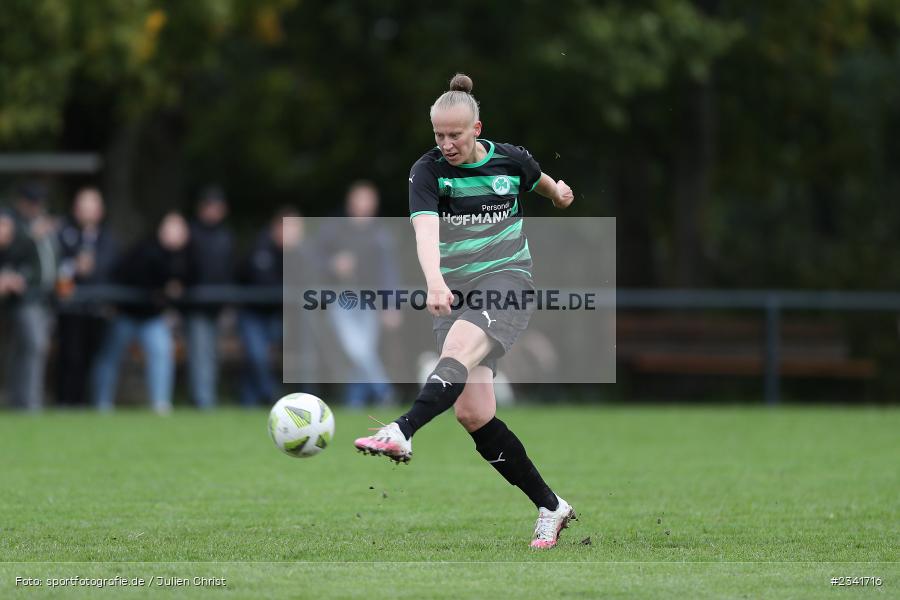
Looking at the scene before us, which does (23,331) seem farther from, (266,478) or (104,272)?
(266,478)

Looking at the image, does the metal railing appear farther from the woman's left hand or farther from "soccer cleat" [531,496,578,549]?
"soccer cleat" [531,496,578,549]

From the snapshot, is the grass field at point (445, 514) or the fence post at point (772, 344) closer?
the grass field at point (445, 514)

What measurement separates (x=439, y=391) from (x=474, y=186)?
1.05 m

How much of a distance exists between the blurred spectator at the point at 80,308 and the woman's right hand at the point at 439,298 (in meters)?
10.5

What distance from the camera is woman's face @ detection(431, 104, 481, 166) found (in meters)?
6.84

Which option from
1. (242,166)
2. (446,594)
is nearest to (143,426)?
(446,594)

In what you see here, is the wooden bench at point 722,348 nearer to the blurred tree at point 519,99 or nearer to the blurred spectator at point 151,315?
the blurred tree at point 519,99

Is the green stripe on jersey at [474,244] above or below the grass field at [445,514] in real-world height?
above

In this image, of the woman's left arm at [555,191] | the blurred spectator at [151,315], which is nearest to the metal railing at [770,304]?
the blurred spectator at [151,315]

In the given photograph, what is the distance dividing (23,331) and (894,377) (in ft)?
37.9

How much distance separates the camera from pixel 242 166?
2919 centimetres

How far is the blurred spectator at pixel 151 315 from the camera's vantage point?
1639 centimetres

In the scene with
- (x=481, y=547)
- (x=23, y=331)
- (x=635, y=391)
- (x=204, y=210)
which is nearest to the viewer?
(x=481, y=547)

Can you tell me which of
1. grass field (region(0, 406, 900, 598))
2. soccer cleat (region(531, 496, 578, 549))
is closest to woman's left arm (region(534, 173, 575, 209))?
soccer cleat (region(531, 496, 578, 549))
